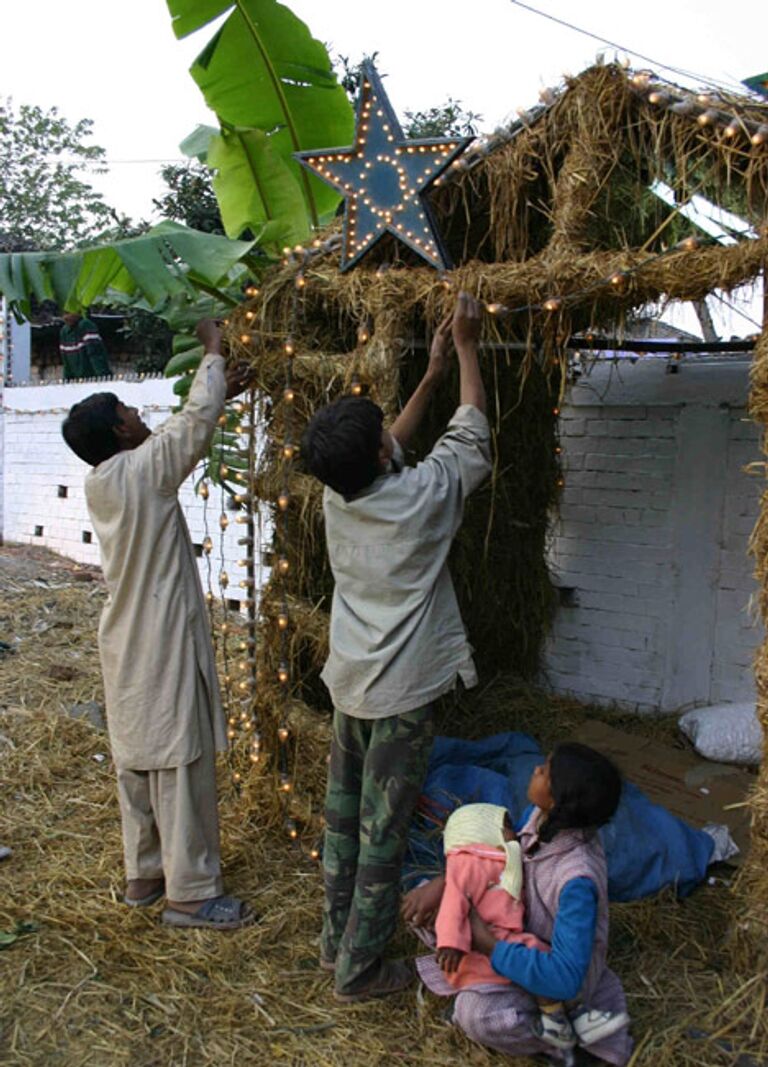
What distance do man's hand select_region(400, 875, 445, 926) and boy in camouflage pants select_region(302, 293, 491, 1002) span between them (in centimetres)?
18

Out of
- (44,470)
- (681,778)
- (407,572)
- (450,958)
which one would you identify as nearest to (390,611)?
(407,572)

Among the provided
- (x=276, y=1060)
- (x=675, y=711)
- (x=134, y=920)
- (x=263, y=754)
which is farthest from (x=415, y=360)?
(x=276, y=1060)

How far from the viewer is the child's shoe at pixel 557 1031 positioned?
8.54 ft

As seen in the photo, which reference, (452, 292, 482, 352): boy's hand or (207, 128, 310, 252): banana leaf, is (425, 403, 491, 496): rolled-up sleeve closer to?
(452, 292, 482, 352): boy's hand

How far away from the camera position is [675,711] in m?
5.45

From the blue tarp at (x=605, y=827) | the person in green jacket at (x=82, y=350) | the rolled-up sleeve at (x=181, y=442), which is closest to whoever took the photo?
the rolled-up sleeve at (x=181, y=442)

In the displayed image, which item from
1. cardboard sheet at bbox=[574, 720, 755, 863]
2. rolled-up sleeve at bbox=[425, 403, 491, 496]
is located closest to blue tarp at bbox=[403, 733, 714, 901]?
cardboard sheet at bbox=[574, 720, 755, 863]

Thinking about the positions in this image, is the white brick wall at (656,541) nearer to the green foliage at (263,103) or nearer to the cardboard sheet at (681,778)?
the cardboard sheet at (681,778)

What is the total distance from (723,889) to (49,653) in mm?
5416

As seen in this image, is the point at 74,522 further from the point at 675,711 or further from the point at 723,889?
the point at 723,889

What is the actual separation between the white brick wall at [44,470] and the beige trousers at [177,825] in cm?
700

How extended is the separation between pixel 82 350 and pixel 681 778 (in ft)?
32.7

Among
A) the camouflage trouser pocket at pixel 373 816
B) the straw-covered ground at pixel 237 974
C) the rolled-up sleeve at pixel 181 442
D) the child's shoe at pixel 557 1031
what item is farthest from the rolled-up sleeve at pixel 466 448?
the straw-covered ground at pixel 237 974

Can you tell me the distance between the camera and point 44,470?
1171 centimetres
